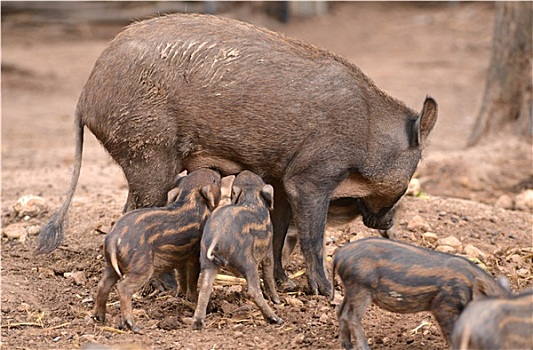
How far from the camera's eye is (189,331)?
19.4 ft

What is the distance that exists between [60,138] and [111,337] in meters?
9.44

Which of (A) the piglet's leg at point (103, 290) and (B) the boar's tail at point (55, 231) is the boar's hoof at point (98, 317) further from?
(B) the boar's tail at point (55, 231)

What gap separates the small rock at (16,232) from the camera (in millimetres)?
Result: 8217

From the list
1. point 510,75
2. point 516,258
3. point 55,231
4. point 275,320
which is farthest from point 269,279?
point 510,75

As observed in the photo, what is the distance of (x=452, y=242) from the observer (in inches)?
303

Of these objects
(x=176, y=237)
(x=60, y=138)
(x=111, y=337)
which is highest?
(x=176, y=237)

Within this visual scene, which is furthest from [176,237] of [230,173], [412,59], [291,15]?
[291,15]

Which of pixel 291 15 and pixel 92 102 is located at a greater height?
pixel 92 102

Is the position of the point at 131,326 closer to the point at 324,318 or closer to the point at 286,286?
the point at 324,318

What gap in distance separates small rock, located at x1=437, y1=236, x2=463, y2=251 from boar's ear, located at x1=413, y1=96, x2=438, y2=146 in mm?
1033

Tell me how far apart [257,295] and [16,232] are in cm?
310

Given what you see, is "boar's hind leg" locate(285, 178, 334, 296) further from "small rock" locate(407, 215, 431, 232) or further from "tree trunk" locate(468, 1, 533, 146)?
"tree trunk" locate(468, 1, 533, 146)

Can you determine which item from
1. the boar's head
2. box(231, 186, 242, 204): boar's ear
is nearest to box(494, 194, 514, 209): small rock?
the boar's head

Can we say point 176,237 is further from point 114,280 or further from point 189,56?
point 189,56
